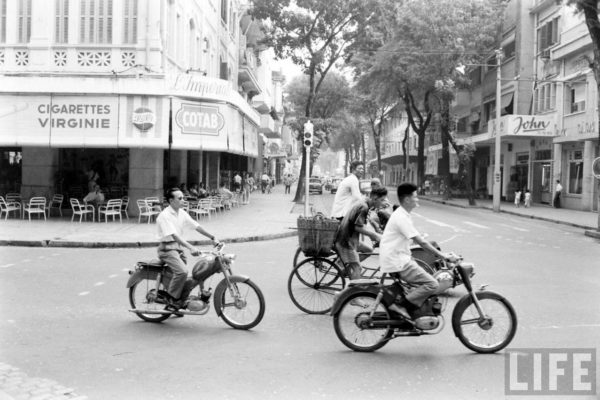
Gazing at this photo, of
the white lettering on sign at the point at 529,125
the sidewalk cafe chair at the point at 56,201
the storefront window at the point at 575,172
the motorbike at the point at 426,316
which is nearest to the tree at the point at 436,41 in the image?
the white lettering on sign at the point at 529,125

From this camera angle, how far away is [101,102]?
20.1 meters

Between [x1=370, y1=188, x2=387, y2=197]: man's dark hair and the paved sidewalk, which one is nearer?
[x1=370, y1=188, x2=387, y2=197]: man's dark hair

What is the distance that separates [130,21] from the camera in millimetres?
21000

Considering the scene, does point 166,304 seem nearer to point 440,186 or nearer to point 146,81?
point 146,81

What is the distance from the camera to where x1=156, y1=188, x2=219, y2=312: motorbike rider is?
24.0 ft

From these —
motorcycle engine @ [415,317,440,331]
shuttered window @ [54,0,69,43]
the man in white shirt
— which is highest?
shuttered window @ [54,0,69,43]

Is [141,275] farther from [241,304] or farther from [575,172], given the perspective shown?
[575,172]

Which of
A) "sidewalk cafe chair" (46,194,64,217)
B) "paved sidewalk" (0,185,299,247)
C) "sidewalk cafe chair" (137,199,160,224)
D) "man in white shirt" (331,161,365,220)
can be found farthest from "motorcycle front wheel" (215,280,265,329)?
"sidewalk cafe chair" (46,194,64,217)

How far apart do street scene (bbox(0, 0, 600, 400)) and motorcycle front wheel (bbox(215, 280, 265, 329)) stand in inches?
1.1

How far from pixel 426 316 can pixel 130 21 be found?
702 inches

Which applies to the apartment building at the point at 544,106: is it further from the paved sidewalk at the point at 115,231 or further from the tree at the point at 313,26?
the paved sidewalk at the point at 115,231

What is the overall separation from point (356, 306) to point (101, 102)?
16.0 metres

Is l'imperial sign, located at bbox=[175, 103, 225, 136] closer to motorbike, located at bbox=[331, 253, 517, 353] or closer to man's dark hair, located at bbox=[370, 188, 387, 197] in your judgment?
man's dark hair, located at bbox=[370, 188, 387, 197]

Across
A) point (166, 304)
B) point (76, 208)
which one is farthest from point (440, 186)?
point (166, 304)
